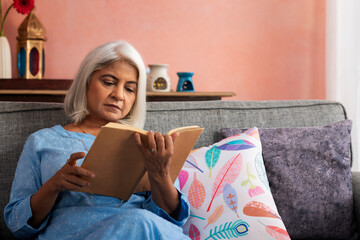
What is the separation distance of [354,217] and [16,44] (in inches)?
85.8

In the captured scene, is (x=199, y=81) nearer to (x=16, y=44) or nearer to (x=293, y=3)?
(x=293, y=3)

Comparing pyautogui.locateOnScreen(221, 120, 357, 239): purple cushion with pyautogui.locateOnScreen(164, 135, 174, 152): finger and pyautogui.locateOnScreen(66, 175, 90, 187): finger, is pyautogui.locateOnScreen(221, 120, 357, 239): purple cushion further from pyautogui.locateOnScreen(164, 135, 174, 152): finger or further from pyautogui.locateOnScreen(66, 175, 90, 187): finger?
pyautogui.locateOnScreen(66, 175, 90, 187): finger

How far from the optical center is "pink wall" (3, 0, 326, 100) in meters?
3.10

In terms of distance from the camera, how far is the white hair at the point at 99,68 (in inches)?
59.4

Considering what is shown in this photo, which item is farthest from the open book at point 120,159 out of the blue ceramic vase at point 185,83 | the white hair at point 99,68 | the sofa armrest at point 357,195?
the blue ceramic vase at point 185,83

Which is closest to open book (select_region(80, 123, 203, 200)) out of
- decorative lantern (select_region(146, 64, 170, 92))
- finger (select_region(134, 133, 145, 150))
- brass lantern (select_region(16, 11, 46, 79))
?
finger (select_region(134, 133, 145, 150))

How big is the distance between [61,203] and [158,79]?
4.85ft

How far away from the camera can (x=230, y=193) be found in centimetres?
150

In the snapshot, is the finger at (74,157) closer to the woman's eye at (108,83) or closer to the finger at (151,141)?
the finger at (151,141)

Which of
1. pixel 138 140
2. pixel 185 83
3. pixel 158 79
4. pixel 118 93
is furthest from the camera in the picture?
pixel 185 83

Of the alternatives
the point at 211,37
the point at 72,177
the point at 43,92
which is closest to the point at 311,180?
the point at 72,177

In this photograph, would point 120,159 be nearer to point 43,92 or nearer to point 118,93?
point 118,93

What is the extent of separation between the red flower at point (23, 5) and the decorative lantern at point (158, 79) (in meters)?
0.80

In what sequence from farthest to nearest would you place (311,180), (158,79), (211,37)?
(211,37) → (158,79) → (311,180)
